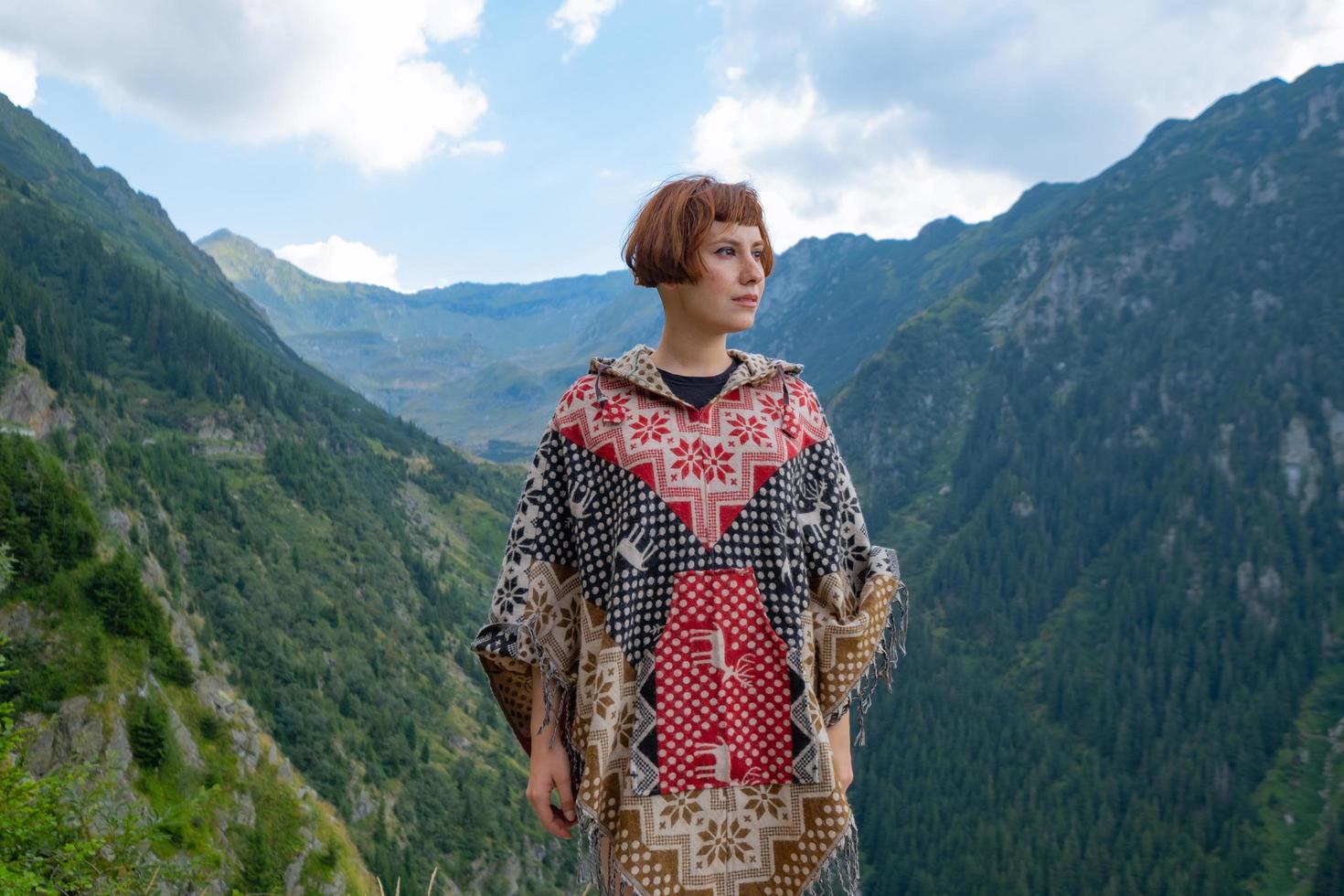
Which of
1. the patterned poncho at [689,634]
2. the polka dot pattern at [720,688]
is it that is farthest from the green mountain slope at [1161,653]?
the polka dot pattern at [720,688]

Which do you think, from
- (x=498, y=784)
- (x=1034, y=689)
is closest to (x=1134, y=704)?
(x=1034, y=689)

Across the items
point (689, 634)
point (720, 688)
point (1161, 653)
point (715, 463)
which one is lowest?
point (1161, 653)

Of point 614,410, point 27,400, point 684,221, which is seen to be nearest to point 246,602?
point 27,400

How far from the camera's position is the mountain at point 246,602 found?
30.4m

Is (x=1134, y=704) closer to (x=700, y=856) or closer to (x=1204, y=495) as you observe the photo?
(x=1204, y=495)

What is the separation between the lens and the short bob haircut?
3.50 m

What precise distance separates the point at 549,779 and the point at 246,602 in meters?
87.4

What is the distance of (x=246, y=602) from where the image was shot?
81812 millimetres

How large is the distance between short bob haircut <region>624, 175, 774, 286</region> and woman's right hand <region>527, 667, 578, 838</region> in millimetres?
1589

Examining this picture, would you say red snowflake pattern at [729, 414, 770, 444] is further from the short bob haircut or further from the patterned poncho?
the short bob haircut

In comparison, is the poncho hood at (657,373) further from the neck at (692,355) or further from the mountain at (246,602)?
the mountain at (246,602)

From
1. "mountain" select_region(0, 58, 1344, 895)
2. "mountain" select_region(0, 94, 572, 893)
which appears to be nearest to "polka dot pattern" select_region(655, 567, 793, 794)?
"mountain" select_region(0, 94, 572, 893)

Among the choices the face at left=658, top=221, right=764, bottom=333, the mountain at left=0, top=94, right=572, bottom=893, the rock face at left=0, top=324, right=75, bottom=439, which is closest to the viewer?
the face at left=658, top=221, right=764, bottom=333

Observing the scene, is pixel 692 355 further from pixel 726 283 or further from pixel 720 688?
pixel 720 688
